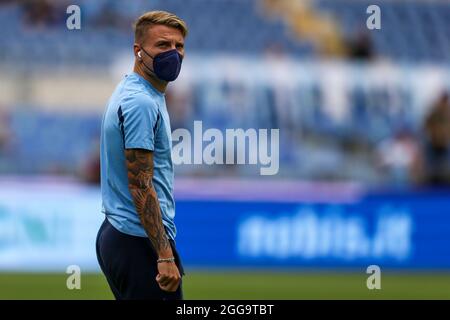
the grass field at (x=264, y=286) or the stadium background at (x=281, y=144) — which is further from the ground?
the stadium background at (x=281, y=144)

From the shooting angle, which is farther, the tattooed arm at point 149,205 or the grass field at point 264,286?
the grass field at point 264,286

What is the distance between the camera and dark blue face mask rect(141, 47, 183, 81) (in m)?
5.51

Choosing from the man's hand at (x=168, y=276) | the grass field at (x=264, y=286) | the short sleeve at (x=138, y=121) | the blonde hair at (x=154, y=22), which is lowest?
the grass field at (x=264, y=286)

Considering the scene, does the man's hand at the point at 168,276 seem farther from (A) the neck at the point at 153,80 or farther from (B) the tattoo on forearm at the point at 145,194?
(A) the neck at the point at 153,80

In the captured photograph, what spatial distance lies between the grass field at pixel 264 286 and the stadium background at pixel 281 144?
0.12 feet

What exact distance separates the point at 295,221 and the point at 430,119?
363 centimetres

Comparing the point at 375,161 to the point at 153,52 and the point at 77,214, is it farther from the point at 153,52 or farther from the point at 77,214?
the point at 153,52

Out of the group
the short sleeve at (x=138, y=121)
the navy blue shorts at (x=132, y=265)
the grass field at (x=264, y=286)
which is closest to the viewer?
the short sleeve at (x=138, y=121)

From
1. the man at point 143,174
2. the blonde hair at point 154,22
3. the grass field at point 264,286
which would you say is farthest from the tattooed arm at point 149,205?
the grass field at point 264,286

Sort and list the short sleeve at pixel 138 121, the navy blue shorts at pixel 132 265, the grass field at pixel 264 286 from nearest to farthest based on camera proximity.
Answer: the short sleeve at pixel 138 121
the navy blue shorts at pixel 132 265
the grass field at pixel 264 286

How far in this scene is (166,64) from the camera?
5512 mm

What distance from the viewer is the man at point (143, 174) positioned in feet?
17.6

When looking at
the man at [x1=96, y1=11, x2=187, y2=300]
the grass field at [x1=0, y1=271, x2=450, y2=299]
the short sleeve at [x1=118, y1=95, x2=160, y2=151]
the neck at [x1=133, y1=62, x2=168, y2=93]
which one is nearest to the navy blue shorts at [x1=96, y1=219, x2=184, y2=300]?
the man at [x1=96, y1=11, x2=187, y2=300]

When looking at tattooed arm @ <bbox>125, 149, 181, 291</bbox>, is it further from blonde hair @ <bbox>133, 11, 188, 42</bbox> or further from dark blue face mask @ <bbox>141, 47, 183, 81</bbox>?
blonde hair @ <bbox>133, 11, 188, 42</bbox>
